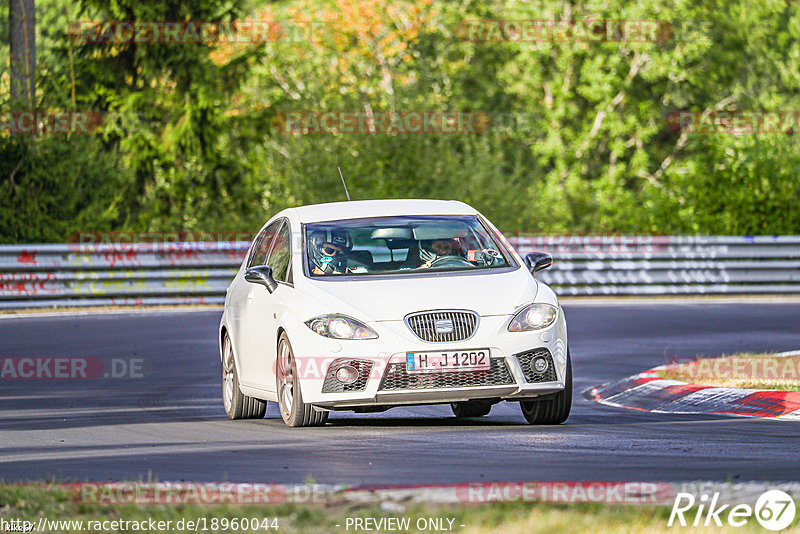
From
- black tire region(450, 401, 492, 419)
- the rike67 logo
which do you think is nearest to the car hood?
black tire region(450, 401, 492, 419)

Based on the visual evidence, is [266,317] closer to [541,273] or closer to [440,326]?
[440,326]

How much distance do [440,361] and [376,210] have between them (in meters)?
1.98

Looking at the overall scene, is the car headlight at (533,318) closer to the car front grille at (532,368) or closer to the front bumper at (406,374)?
the front bumper at (406,374)

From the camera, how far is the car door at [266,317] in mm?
12062

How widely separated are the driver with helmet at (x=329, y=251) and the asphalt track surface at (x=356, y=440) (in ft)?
3.77

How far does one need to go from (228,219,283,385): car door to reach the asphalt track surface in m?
0.46

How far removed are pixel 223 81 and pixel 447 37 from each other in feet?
56.0

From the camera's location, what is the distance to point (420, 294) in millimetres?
11273

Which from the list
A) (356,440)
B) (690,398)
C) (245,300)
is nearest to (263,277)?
(245,300)

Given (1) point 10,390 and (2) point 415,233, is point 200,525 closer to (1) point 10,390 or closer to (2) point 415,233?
(2) point 415,233

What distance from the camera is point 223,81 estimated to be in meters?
38.2

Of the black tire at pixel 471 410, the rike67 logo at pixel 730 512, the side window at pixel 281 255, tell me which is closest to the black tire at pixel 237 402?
the side window at pixel 281 255

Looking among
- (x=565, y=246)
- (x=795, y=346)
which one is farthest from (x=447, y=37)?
(x=795, y=346)

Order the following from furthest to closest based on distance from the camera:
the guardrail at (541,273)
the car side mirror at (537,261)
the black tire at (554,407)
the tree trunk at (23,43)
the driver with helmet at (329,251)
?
the tree trunk at (23,43) < the guardrail at (541,273) < the car side mirror at (537,261) < the driver with helmet at (329,251) < the black tire at (554,407)
